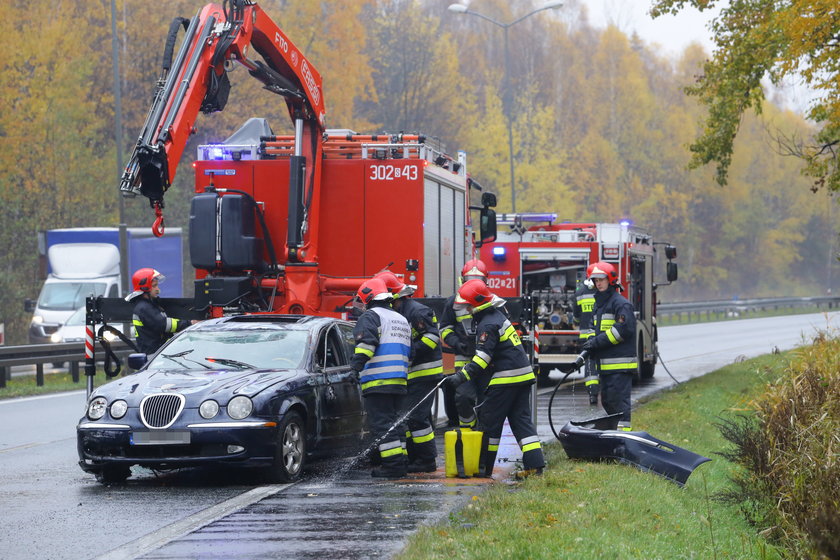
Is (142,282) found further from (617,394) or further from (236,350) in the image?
(617,394)

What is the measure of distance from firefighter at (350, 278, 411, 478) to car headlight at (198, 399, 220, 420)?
4.08ft

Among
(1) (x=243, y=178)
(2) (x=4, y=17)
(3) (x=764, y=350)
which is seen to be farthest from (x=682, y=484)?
(2) (x=4, y=17)

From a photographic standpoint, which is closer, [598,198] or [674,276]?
[674,276]

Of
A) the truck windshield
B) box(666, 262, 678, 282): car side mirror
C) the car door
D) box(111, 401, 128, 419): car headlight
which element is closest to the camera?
Answer: box(111, 401, 128, 419): car headlight

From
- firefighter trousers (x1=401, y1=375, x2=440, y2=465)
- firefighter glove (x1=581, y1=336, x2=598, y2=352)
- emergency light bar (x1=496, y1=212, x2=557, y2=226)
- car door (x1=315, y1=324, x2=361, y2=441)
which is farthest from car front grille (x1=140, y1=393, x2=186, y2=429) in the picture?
emergency light bar (x1=496, y1=212, x2=557, y2=226)

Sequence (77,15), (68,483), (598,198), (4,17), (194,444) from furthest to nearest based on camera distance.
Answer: (598,198), (77,15), (4,17), (68,483), (194,444)

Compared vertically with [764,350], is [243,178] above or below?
above

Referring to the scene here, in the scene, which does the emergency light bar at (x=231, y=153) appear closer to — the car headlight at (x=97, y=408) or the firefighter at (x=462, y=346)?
the firefighter at (x=462, y=346)

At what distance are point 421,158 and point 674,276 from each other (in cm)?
1031

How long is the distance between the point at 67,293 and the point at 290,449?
18.7m

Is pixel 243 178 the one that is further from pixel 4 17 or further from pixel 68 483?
pixel 4 17

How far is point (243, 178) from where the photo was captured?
14.6 m

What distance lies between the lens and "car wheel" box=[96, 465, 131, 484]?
10.1m

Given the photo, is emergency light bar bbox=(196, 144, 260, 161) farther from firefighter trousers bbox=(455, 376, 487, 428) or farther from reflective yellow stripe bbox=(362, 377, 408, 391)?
reflective yellow stripe bbox=(362, 377, 408, 391)
